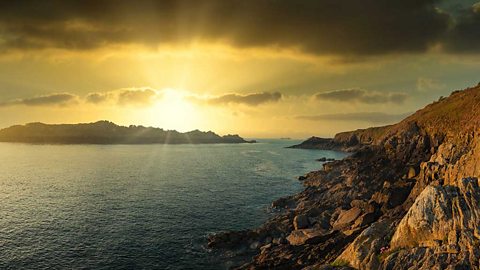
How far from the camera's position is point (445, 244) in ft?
103

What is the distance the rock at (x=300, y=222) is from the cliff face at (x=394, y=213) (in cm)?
28

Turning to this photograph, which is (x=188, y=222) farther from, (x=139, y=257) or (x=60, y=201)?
(x=60, y=201)

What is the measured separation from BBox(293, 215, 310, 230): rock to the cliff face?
0.28 m

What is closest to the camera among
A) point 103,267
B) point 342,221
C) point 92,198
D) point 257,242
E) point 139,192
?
point 103,267

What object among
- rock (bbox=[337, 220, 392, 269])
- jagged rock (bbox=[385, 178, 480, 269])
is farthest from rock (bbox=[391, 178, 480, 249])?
rock (bbox=[337, 220, 392, 269])

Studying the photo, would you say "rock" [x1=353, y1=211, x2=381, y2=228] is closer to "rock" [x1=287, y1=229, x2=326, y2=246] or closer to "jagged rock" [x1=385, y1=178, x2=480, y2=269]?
→ "rock" [x1=287, y1=229, x2=326, y2=246]

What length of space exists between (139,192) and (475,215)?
95759 millimetres

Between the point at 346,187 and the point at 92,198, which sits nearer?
the point at 346,187

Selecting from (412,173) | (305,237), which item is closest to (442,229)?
(305,237)

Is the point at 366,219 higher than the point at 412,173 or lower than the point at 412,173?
lower

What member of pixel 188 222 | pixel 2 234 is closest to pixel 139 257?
pixel 188 222

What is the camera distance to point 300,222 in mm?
67875

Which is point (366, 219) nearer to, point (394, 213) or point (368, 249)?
point (394, 213)

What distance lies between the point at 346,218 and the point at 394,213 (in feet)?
31.8
